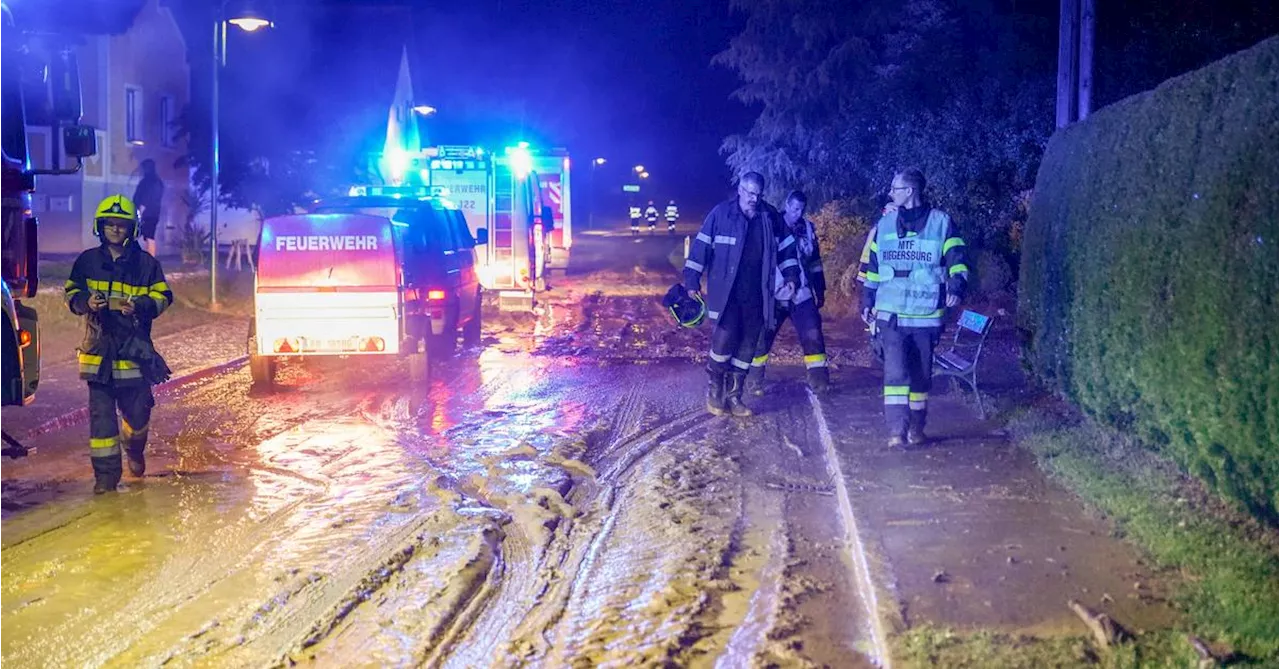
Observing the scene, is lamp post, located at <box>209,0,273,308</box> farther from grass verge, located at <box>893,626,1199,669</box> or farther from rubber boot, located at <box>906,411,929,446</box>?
grass verge, located at <box>893,626,1199,669</box>

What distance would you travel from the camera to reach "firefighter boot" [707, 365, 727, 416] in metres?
11.0

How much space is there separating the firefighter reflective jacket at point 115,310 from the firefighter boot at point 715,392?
15.1ft

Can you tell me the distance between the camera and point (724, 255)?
34.9ft

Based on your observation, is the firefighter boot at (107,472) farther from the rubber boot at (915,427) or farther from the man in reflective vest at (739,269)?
the rubber boot at (915,427)

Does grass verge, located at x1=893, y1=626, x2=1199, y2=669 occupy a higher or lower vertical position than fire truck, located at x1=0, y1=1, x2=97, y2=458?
lower

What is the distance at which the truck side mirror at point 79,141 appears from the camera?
8797 millimetres

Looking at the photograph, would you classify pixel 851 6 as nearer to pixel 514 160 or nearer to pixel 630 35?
pixel 514 160

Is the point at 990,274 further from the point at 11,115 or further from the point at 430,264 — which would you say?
the point at 11,115

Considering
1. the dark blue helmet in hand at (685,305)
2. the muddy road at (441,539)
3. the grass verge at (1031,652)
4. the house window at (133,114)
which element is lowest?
the muddy road at (441,539)

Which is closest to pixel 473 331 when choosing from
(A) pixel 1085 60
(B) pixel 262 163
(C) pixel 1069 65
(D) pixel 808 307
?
(D) pixel 808 307

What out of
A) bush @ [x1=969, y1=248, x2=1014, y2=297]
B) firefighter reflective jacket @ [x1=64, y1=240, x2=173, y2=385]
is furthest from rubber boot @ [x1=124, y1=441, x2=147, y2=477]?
bush @ [x1=969, y1=248, x2=1014, y2=297]

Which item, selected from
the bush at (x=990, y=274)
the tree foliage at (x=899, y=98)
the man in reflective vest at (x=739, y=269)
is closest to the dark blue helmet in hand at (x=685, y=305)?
the man in reflective vest at (x=739, y=269)

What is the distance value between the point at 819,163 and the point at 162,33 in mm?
18847

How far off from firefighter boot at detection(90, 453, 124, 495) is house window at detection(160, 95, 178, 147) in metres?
28.1
